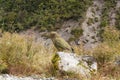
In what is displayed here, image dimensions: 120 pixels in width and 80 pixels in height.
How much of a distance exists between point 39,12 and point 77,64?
4083 cm

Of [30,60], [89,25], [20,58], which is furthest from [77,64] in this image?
[89,25]

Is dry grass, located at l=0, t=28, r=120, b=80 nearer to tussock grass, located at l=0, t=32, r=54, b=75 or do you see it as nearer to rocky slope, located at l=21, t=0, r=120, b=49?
tussock grass, located at l=0, t=32, r=54, b=75

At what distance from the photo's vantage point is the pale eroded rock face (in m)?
9.13

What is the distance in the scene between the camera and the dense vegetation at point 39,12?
47375 millimetres

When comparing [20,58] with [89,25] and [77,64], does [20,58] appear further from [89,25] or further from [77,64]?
[89,25]

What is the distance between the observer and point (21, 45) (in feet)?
32.4

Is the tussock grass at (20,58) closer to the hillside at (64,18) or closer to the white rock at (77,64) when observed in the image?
the white rock at (77,64)

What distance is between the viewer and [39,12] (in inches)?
1962

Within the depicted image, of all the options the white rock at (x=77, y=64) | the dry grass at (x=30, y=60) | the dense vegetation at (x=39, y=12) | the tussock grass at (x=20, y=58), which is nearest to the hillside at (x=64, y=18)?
the dense vegetation at (x=39, y=12)

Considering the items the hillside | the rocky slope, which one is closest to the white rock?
the hillside

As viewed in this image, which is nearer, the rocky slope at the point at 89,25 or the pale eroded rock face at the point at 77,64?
the pale eroded rock face at the point at 77,64

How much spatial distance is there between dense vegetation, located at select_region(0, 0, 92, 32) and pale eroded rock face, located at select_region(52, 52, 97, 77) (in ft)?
118

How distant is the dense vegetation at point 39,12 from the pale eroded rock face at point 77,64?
118 feet

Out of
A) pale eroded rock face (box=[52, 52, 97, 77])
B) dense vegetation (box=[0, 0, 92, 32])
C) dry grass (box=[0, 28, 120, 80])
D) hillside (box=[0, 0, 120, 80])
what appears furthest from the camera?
dense vegetation (box=[0, 0, 92, 32])
